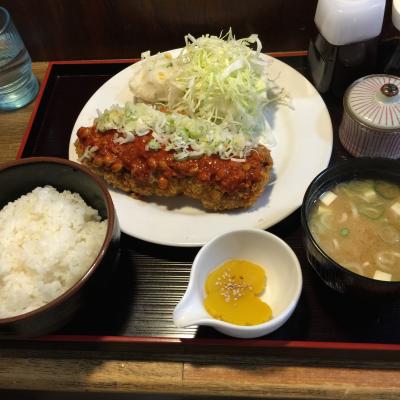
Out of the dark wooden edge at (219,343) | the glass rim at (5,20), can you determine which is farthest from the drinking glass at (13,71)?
the dark wooden edge at (219,343)

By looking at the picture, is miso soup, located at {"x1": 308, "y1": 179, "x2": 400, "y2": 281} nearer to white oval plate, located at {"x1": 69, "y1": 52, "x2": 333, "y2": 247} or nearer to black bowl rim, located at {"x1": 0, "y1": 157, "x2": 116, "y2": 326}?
white oval plate, located at {"x1": 69, "y1": 52, "x2": 333, "y2": 247}

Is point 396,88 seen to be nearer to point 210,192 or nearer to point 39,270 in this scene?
point 210,192

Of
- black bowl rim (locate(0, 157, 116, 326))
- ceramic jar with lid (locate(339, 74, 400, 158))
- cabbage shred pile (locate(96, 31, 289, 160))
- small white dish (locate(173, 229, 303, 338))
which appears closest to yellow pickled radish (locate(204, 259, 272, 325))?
small white dish (locate(173, 229, 303, 338))

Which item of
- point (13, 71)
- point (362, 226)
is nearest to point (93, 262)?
point (362, 226)

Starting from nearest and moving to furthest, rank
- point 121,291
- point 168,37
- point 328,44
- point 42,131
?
point 121,291 < point 328,44 < point 42,131 < point 168,37

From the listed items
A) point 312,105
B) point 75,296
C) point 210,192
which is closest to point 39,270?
point 75,296
